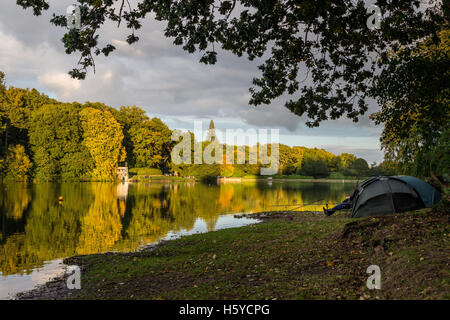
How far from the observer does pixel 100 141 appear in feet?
238

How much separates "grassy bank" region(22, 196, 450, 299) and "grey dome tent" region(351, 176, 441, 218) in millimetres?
6396

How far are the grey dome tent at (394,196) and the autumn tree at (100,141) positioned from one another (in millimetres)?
64472

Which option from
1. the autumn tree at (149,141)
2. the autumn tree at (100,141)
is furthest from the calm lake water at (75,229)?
the autumn tree at (149,141)

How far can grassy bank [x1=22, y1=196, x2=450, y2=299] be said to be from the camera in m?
6.00

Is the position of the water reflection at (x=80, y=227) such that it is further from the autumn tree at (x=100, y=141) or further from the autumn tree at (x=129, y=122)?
the autumn tree at (x=129, y=122)

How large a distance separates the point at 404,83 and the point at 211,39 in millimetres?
5627

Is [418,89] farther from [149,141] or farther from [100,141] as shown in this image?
[149,141]

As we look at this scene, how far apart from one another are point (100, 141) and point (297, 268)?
70775 millimetres

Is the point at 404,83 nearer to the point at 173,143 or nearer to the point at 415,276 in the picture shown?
the point at 415,276

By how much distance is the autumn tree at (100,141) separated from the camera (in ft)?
239

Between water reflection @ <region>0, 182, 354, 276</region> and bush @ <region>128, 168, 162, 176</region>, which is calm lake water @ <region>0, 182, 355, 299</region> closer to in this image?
water reflection @ <region>0, 182, 354, 276</region>

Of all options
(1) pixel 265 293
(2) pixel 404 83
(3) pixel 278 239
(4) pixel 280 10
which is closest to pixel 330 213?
(3) pixel 278 239

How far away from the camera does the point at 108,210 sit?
2609 cm

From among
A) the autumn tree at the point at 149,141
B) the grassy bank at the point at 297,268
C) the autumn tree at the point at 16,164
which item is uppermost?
the autumn tree at the point at 149,141
